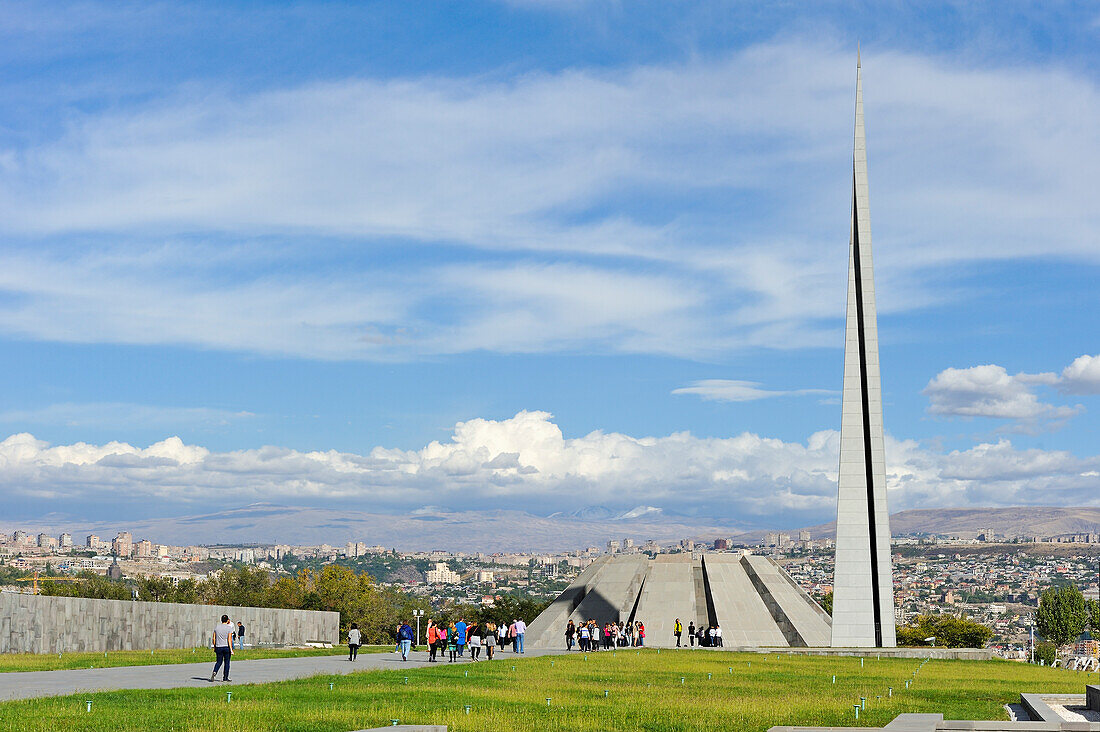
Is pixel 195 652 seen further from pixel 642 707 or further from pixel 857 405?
pixel 857 405

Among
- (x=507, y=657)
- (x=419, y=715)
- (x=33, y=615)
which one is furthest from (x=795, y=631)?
(x=419, y=715)

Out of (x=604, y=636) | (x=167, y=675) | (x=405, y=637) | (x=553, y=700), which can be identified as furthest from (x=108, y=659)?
(x=604, y=636)

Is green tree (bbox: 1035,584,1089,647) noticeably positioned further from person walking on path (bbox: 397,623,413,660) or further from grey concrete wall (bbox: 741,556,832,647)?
person walking on path (bbox: 397,623,413,660)

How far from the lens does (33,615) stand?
26719 millimetres

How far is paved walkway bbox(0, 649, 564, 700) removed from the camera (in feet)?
54.4

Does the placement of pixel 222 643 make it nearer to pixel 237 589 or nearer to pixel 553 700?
pixel 553 700

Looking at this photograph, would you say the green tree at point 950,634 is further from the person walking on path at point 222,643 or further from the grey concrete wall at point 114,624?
the person walking on path at point 222,643

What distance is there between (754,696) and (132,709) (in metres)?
10.0

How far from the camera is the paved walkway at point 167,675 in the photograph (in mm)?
16578

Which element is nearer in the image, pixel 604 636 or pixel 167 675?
pixel 167 675

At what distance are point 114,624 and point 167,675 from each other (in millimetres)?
10852

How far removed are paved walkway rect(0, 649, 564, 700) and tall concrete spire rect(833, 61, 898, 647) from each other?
56.6 feet

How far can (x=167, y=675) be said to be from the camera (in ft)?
66.2

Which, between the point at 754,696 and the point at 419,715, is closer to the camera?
the point at 419,715
